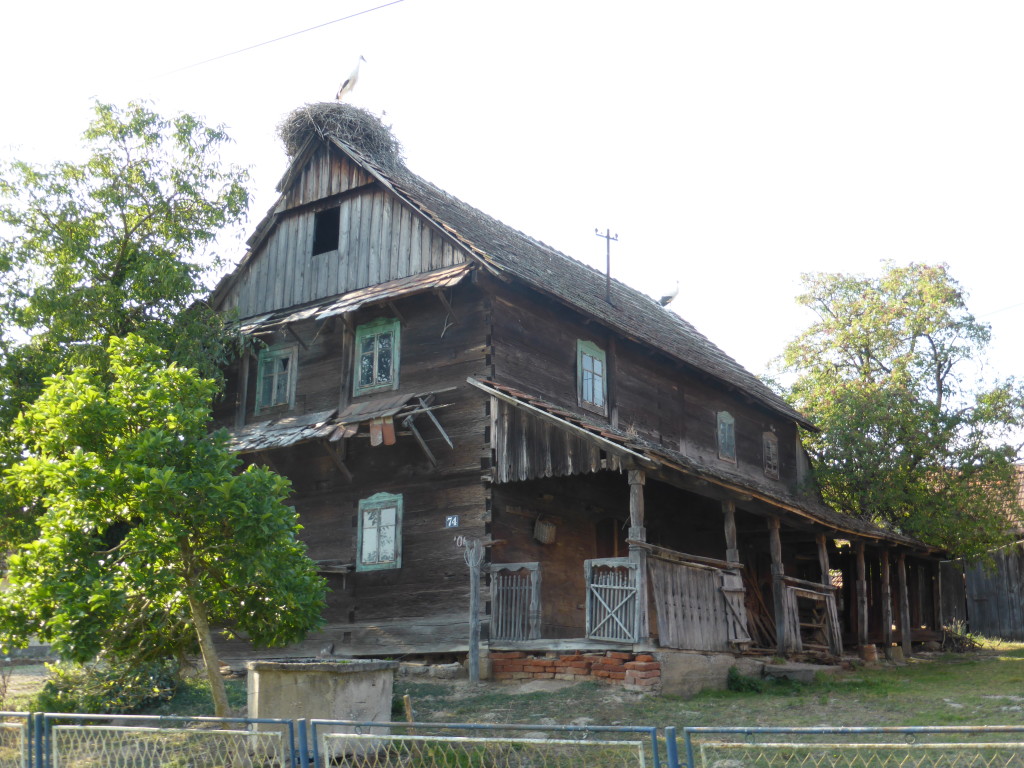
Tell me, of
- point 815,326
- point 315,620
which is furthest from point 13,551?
point 815,326

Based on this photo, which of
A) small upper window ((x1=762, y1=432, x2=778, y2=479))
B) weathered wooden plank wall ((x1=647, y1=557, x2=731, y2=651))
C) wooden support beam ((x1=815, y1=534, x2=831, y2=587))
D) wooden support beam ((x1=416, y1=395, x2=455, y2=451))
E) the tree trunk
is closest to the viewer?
the tree trunk

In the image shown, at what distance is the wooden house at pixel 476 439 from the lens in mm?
15469

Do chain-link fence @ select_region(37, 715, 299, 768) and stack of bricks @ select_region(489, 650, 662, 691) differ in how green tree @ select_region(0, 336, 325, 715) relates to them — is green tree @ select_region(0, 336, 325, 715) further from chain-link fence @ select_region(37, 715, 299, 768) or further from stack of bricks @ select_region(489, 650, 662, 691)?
stack of bricks @ select_region(489, 650, 662, 691)

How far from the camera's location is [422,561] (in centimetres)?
1683

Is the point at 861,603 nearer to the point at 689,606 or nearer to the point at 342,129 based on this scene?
the point at 689,606

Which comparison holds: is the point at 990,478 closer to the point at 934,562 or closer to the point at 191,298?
the point at 934,562

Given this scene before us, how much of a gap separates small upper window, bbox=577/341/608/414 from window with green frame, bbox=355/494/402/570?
3.87 metres

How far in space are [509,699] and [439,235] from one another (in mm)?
8222

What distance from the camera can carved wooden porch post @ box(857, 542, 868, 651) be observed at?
70.7ft

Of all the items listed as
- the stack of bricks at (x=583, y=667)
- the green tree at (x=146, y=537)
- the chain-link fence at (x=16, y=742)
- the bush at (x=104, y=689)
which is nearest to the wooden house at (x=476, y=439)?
the stack of bricks at (x=583, y=667)

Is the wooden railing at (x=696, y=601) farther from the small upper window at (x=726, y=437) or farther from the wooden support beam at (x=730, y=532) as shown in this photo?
the small upper window at (x=726, y=437)

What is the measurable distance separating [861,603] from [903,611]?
237cm

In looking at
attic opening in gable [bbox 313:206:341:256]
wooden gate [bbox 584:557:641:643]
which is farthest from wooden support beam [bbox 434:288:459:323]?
wooden gate [bbox 584:557:641:643]

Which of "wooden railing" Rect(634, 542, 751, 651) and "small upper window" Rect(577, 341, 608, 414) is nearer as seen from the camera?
"wooden railing" Rect(634, 542, 751, 651)
